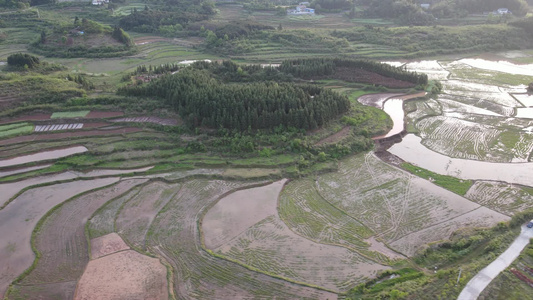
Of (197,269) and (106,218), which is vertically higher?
(106,218)

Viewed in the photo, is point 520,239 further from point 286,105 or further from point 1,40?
point 1,40

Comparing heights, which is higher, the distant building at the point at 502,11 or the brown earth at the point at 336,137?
the distant building at the point at 502,11

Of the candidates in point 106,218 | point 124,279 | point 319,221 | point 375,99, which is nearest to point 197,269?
point 124,279

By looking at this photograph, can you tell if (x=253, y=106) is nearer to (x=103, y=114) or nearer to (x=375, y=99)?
(x=103, y=114)

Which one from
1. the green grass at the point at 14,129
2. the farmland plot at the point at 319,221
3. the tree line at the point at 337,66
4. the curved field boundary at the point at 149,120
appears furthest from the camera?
the tree line at the point at 337,66

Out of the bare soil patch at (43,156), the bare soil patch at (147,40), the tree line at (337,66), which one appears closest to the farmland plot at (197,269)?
the bare soil patch at (43,156)

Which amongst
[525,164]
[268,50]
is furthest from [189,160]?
[268,50]

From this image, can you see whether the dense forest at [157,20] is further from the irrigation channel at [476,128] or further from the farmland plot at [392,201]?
the farmland plot at [392,201]
